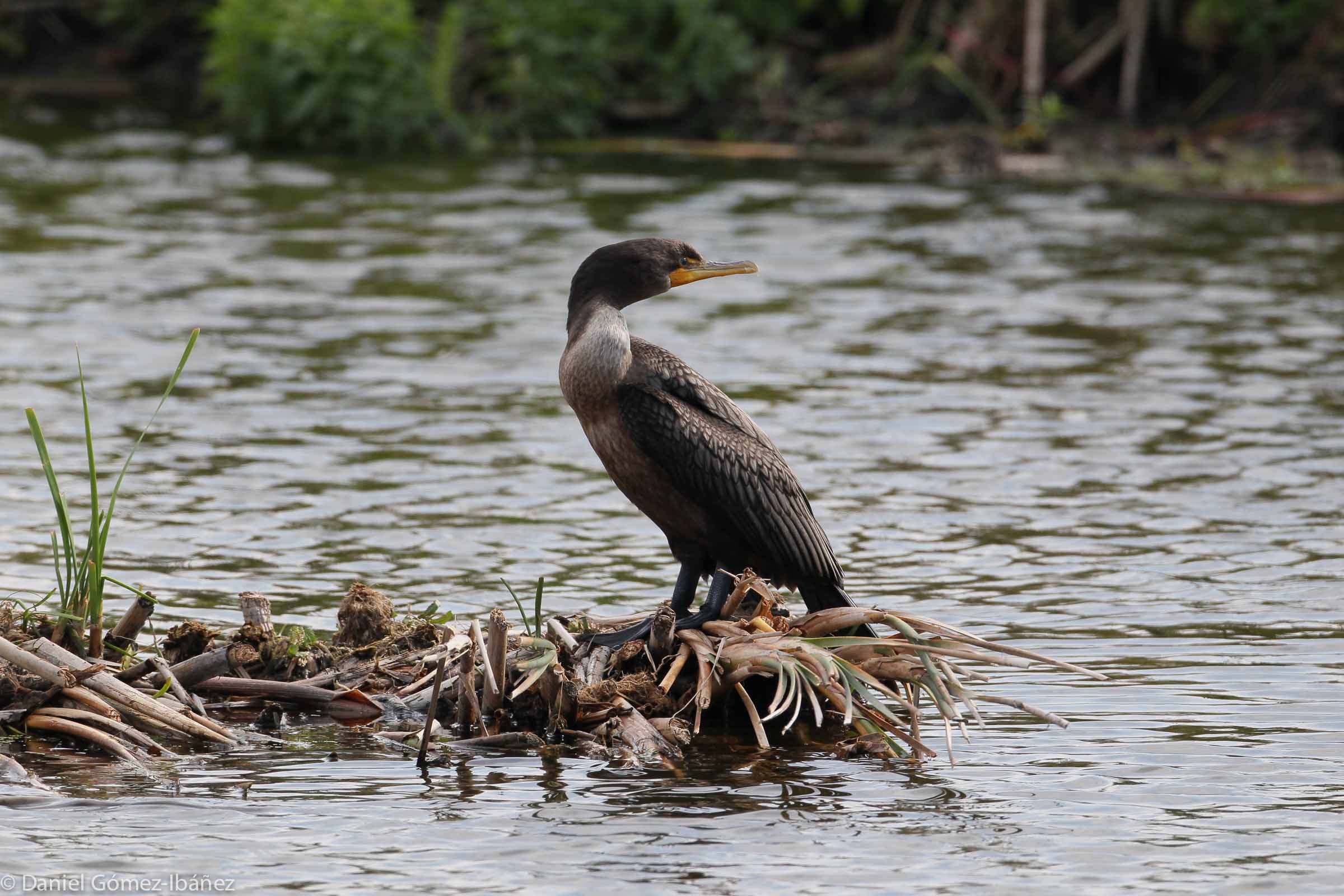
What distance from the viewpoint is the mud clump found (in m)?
6.10

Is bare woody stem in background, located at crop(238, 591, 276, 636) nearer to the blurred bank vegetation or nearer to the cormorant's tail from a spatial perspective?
the cormorant's tail

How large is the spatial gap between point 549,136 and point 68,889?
51.8ft

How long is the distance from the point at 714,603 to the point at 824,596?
383mm

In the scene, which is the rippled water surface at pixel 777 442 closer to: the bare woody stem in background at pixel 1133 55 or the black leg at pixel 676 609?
the black leg at pixel 676 609

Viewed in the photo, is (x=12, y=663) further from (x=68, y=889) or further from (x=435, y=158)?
(x=435, y=158)

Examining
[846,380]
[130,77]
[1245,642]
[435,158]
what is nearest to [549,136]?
[435,158]

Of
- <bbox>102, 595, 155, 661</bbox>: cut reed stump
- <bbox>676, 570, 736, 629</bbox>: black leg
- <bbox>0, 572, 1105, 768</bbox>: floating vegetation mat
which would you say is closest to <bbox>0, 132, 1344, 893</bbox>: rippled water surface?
<bbox>0, 572, 1105, 768</bbox>: floating vegetation mat

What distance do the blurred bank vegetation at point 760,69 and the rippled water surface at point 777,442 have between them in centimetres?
101

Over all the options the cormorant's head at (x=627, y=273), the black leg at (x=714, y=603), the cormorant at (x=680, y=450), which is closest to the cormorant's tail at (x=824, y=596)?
the cormorant at (x=680, y=450)

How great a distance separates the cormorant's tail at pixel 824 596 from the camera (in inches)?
238

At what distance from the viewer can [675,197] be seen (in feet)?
54.1

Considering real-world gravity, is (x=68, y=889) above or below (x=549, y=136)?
below

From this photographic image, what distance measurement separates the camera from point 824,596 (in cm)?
609

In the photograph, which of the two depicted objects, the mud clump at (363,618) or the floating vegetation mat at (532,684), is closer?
the floating vegetation mat at (532,684)
